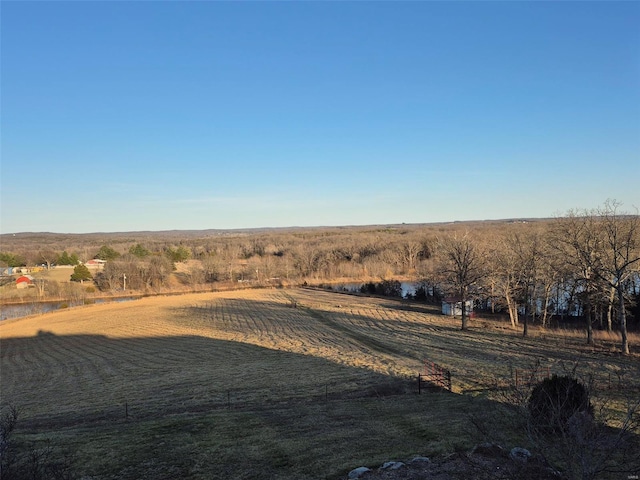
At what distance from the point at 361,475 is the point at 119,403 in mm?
15293

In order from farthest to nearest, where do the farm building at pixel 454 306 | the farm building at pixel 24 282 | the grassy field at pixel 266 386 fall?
the farm building at pixel 24 282, the farm building at pixel 454 306, the grassy field at pixel 266 386

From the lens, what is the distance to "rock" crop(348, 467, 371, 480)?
10715 millimetres

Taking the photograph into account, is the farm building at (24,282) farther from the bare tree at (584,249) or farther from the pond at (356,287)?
the bare tree at (584,249)

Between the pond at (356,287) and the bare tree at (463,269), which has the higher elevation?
the bare tree at (463,269)

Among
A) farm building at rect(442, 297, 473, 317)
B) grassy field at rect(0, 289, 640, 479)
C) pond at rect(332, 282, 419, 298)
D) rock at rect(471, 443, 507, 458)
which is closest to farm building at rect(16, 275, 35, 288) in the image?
grassy field at rect(0, 289, 640, 479)

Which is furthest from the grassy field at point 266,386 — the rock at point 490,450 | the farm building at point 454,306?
the farm building at point 454,306

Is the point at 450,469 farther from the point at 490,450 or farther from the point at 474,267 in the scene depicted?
the point at 474,267

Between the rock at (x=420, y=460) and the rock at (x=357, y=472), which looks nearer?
the rock at (x=357, y=472)

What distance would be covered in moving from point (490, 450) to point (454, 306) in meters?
43.7

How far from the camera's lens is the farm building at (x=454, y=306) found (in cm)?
5216

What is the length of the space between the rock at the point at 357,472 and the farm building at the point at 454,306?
42974 mm

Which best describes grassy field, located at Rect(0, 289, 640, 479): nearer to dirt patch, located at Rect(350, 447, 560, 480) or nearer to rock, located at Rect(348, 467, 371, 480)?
rock, located at Rect(348, 467, 371, 480)

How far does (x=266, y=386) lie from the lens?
23.0m

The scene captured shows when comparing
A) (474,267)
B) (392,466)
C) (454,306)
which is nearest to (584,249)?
(474,267)
